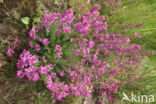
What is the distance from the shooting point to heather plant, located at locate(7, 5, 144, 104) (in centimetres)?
210

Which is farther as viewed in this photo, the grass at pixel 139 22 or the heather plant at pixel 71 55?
the grass at pixel 139 22

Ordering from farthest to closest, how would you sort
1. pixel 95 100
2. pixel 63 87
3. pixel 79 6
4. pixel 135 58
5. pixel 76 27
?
pixel 95 100 → pixel 79 6 → pixel 135 58 → pixel 76 27 → pixel 63 87

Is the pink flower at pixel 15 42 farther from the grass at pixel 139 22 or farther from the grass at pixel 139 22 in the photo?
the grass at pixel 139 22

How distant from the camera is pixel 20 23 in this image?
2.48m

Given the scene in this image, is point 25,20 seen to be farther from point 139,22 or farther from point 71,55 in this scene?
point 139,22

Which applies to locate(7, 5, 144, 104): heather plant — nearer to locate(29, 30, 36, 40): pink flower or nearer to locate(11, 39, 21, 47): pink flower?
locate(29, 30, 36, 40): pink flower

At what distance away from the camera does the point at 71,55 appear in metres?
2.45

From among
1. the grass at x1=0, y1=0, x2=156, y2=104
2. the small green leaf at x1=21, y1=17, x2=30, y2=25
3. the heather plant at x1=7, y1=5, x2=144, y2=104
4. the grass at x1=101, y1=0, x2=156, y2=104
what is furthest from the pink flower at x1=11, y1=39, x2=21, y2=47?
the grass at x1=101, y1=0, x2=156, y2=104

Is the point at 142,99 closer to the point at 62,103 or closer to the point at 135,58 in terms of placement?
the point at 135,58

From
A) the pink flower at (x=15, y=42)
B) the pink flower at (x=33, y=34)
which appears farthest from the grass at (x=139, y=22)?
the pink flower at (x=15, y=42)

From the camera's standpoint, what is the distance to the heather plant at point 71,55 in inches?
82.8

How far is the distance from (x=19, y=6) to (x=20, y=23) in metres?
0.26

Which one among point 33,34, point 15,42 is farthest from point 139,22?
point 15,42

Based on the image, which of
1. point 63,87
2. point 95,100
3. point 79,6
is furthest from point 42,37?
point 95,100
